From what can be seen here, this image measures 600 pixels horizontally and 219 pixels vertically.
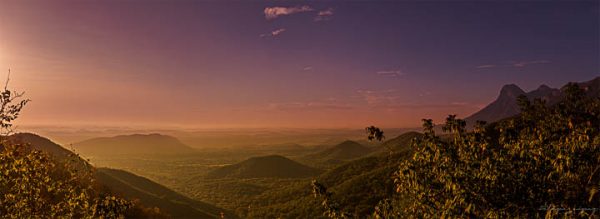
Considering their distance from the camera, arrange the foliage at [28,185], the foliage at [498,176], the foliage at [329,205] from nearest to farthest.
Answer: the foliage at [498,176] < the foliage at [329,205] < the foliage at [28,185]

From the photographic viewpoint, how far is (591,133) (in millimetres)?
18516

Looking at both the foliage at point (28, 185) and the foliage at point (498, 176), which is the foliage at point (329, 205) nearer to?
the foliage at point (498, 176)

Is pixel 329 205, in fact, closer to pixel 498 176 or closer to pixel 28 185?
pixel 498 176

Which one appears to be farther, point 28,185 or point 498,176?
point 28,185

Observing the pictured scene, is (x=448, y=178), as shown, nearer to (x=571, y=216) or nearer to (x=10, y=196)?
(x=571, y=216)

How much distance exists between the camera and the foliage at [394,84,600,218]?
15883 millimetres

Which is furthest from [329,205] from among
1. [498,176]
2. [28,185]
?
[28,185]

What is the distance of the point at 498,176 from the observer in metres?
17.1

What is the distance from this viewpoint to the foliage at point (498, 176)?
15.9 meters

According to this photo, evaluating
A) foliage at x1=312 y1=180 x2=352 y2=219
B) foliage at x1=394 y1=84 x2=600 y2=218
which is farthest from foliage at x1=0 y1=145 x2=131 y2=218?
foliage at x1=394 y1=84 x2=600 y2=218

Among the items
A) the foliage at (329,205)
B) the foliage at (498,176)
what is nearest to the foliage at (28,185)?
the foliage at (329,205)

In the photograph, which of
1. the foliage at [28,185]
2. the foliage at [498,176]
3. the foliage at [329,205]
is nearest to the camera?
the foliage at [498,176]

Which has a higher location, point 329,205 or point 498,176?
point 498,176

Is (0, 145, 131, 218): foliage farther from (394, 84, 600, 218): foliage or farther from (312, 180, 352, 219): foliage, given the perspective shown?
(394, 84, 600, 218): foliage
